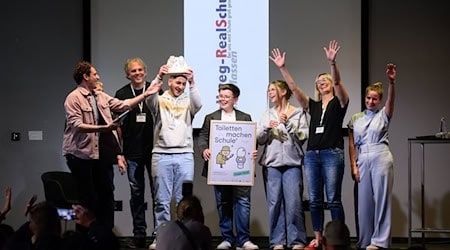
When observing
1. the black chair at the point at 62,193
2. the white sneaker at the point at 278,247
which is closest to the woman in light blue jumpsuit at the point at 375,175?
the white sneaker at the point at 278,247

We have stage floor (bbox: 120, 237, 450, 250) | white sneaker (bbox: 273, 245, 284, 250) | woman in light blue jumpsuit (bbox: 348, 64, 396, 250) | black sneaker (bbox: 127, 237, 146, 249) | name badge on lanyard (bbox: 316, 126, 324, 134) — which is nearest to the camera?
woman in light blue jumpsuit (bbox: 348, 64, 396, 250)

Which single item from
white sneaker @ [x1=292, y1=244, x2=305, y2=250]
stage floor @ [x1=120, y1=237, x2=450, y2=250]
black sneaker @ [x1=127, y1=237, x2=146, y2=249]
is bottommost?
stage floor @ [x1=120, y1=237, x2=450, y2=250]

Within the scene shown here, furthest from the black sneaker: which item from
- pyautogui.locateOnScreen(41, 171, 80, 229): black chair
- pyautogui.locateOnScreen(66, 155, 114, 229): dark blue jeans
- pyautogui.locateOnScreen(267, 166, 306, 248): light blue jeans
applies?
pyautogui.locateOnScreen(267, 166, 306, 248): light blue jeans

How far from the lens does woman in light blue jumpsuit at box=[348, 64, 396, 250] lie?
6.02 metres

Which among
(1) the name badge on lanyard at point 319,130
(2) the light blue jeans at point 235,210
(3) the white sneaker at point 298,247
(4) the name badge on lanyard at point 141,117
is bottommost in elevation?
(3) the white sneaker at point 298,247

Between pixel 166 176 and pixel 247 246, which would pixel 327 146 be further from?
pixel 166 176

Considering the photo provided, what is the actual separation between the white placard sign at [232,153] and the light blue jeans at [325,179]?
507 millimetres

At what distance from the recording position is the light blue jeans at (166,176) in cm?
621

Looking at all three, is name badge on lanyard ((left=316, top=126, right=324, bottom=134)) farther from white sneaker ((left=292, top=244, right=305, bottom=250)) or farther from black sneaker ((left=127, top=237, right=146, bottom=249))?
black sneaker ((left=127, top=237, right=146, bottom=249))

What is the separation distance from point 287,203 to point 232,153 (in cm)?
64

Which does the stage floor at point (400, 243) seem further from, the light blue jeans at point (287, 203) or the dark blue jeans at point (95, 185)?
the dark blue jeans at point (95, 185)

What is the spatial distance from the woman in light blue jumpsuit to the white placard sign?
92 centimetres

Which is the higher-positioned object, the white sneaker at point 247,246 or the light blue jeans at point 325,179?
→ the light blue jeans at point 325,179

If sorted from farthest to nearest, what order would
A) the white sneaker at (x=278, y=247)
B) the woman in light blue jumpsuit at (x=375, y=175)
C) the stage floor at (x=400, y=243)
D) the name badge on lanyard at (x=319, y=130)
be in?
the stage floor at (x=400, y=243) → the white sneaker at (x=278, y=247) → the name badge on lanyard at (x=319, y=130) → the woman in light blue jumpsuit at (x=375, y=175)
